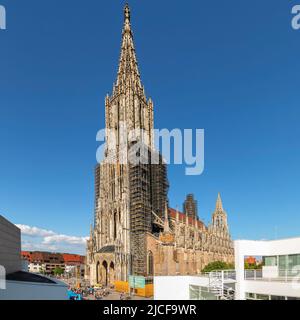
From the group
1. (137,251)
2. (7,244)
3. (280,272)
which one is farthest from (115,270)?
(280,272)

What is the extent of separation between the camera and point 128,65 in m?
81.4

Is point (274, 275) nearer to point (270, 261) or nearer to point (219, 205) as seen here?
point (270, 261)

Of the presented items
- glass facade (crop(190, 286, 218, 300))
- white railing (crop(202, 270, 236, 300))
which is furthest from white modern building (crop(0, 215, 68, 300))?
white railing (crop(202, 270, 236, 300))

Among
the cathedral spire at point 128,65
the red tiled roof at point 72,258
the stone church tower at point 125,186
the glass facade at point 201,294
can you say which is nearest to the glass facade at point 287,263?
the glass facade at point 201,294

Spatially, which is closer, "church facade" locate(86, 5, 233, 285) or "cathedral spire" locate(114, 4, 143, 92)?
"church facade" locate(86, 5, 233, 285)

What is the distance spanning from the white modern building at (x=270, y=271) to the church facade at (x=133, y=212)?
4463 centimetres

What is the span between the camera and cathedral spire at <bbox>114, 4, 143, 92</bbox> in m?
79.2

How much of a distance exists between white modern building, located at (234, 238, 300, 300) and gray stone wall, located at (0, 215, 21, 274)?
87.2ft

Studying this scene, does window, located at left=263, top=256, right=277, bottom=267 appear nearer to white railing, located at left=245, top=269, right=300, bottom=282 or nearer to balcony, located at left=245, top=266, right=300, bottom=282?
balcony, located at left=245, top=266, right=300, bottom=282

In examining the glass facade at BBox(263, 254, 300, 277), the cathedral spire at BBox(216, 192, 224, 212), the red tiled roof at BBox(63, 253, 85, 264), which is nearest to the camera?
the glass facade at BBox(263, 254, 300, 277)

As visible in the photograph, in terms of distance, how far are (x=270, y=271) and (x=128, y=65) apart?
2677 inches

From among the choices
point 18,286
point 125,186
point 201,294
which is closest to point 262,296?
point 201,294
